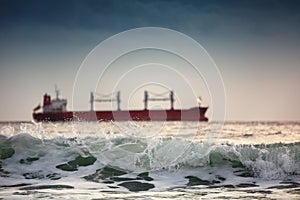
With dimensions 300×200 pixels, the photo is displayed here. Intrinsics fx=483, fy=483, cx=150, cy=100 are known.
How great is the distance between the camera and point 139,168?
50.8ft

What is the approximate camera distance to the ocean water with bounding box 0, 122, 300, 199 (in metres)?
11.9

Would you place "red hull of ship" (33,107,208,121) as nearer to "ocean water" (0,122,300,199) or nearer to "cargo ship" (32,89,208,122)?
"cargo ship" (32,89,208,122)

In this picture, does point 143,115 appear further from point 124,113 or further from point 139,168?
point 139,168

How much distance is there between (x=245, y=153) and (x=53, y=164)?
650 centimetres

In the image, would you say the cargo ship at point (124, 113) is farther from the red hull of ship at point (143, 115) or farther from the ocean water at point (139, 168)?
the ocean water at point (139, 168)

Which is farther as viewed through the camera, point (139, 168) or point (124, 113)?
point (124, 113)

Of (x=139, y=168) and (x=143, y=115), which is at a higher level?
(x=143, y=115)

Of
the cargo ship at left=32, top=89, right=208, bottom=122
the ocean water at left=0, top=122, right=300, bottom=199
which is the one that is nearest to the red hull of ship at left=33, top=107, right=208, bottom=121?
the cargo ship at left=32, top=89, right=208, bottom=122

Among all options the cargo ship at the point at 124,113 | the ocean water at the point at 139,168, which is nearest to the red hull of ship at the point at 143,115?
the cargo ship at the point at 124,113

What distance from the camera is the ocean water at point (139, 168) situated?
11875 mm

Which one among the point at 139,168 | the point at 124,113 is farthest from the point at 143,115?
the point at 139,168

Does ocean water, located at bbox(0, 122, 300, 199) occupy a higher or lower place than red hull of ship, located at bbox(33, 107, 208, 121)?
lower

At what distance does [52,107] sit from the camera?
348 feet

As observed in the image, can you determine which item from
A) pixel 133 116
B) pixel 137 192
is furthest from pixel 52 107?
pixel 137 192
